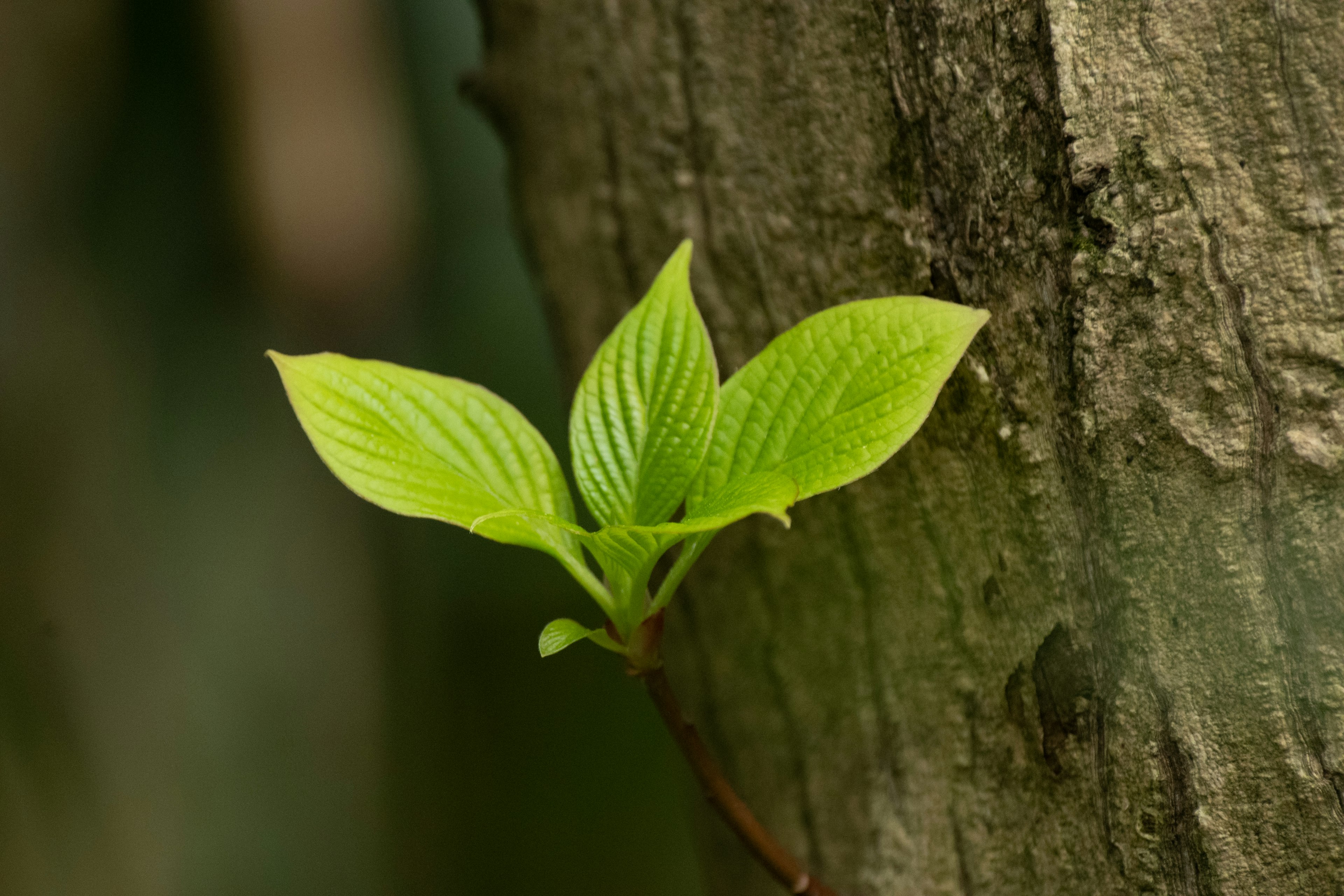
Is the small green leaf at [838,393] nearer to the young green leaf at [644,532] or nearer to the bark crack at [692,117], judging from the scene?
the young green leaf at [644,532]

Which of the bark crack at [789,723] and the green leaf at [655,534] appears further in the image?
the bark crack at [789,723]

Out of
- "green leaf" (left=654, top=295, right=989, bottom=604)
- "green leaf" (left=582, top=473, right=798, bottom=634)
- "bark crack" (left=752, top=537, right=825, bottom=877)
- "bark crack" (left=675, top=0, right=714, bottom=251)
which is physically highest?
"bark crack" (left=675, top=0, right=714, bottom=251)

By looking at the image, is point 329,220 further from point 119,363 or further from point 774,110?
point 774,110

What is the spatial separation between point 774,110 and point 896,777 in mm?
534

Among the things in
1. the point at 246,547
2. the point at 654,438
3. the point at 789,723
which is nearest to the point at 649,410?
the point at 654,438

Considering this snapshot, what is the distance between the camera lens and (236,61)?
155 cm

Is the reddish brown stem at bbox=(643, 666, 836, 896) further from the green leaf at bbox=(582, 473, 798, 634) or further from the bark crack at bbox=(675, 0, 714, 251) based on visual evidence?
the bark crack at bbox=(675, 0, 714, 251)

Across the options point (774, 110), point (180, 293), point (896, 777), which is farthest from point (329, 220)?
point (896, 777)

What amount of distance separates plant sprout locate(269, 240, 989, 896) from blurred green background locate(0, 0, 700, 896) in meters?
0.95

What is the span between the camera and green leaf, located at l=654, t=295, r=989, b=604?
17.4 inches

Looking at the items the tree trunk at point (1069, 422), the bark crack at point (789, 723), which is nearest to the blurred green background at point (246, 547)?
the bark crack at point (789, 723)

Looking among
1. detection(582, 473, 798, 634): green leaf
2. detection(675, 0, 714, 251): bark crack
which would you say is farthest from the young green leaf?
detection(675, 0, 714, 251): bark crack

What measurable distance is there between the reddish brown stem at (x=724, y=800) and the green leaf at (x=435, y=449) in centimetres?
8

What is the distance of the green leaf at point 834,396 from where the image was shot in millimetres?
443
